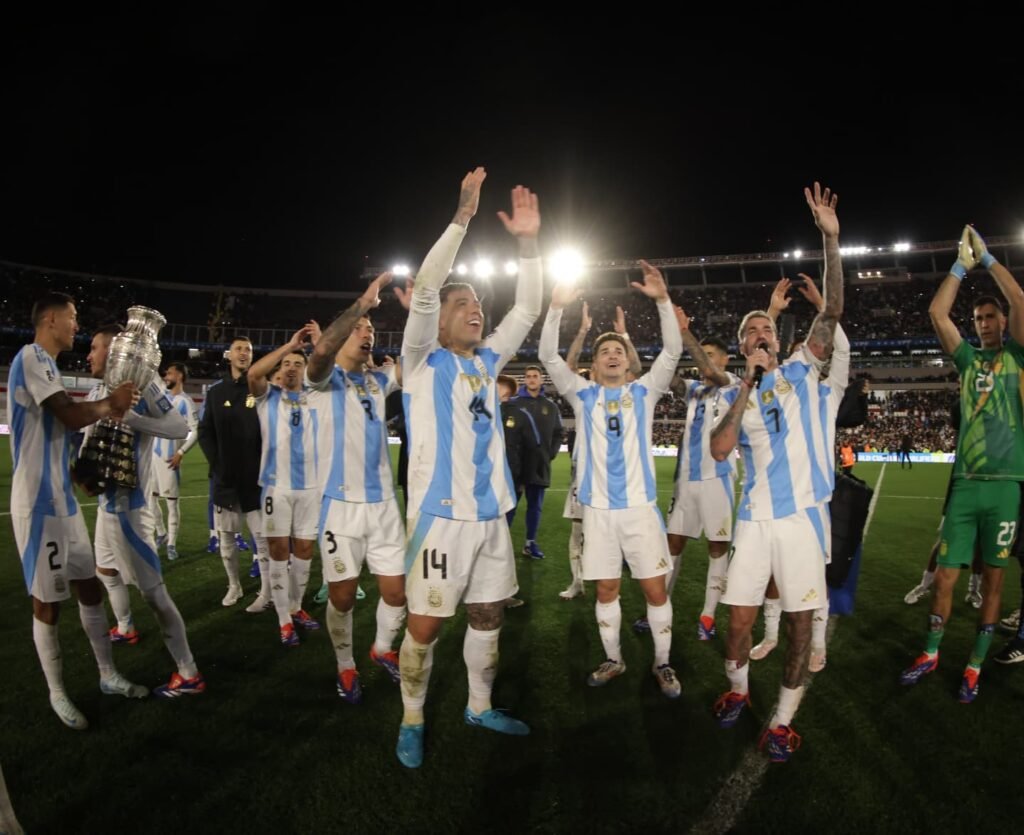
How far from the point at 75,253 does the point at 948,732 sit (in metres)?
64.8

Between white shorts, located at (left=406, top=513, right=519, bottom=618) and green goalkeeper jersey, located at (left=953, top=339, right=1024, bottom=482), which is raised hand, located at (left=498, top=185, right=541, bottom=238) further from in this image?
green goalkeeper jersey, located at (left=953, top=339, right=1024, bottom=482)

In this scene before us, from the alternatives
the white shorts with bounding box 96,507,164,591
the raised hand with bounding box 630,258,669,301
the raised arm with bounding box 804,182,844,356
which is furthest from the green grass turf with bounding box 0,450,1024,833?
the raised hand with bounding box 630,258,669,301

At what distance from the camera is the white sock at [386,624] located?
4.24 metres

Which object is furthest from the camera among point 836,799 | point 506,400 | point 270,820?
point 506,400

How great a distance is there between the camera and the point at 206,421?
20.8 feet

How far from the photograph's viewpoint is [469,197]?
3.41 metres

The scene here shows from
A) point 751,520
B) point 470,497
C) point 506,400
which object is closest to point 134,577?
point 470,497

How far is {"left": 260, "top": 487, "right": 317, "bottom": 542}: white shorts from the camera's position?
5.14 metres

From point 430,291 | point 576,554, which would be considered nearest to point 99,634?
point 430,291

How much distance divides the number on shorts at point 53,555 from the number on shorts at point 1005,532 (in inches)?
246

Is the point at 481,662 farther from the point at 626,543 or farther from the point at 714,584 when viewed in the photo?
the point at 714,584

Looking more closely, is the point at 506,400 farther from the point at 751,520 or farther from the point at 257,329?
the point at 257,329

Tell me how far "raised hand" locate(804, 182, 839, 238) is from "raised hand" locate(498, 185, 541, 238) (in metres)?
1.82

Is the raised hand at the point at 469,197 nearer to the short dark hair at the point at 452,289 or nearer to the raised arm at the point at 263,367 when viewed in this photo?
the short dark hair at the point at 452,289
